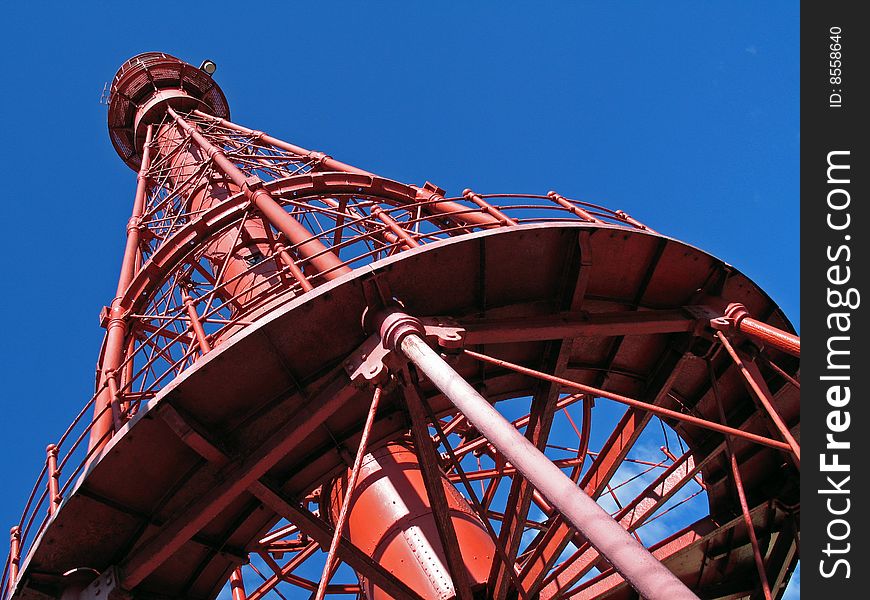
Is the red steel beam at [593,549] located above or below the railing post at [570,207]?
below

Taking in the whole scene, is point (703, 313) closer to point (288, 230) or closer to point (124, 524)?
point (288, 230)

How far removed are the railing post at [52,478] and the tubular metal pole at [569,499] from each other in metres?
4.44

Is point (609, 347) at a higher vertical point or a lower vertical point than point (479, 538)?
higher

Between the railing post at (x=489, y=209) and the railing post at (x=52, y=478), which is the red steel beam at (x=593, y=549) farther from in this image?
the railing post at (x=52, y=478)

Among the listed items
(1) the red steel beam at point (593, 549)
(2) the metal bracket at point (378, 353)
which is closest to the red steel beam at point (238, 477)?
(2) the metal bracket at point (378, 353)

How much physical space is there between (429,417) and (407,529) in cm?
244

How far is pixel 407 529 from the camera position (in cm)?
1102

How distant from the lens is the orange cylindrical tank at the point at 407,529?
10.4m

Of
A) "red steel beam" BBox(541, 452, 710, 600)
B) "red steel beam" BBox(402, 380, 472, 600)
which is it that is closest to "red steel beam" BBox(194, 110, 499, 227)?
"red steel beam" BBox(402, 380, 472, 600)

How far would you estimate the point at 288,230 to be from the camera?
38.3ft
